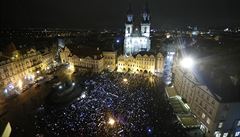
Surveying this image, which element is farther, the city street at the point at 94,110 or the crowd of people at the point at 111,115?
the city street at the point at 94,110

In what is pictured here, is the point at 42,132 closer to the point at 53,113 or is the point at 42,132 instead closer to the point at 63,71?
the point at 53,113

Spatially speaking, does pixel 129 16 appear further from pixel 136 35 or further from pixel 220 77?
pixel 220 77

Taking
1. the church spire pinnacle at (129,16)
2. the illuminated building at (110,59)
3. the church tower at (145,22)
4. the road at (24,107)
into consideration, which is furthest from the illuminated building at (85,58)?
the church tower at (145,22)

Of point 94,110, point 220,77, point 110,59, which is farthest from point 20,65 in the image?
point 220,77

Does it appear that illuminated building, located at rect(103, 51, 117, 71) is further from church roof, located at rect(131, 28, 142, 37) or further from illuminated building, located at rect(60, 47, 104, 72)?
church roof, located at rect(131, 28, 142, 37)

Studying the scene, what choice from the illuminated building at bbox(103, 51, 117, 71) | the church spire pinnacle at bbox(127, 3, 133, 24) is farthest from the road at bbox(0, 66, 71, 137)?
the church spire pinnacle at bbox(127, 3, 133, 24)

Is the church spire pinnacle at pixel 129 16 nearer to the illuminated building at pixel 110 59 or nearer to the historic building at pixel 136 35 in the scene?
the historic building at pixel 136 35

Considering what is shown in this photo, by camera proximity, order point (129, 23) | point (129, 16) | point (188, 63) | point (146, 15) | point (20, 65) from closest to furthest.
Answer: point (188, 63) → point (20, 65) → point (146, 15) → point (129, 16) → point (129, 23)

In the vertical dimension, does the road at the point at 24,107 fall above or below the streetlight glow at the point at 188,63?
below
